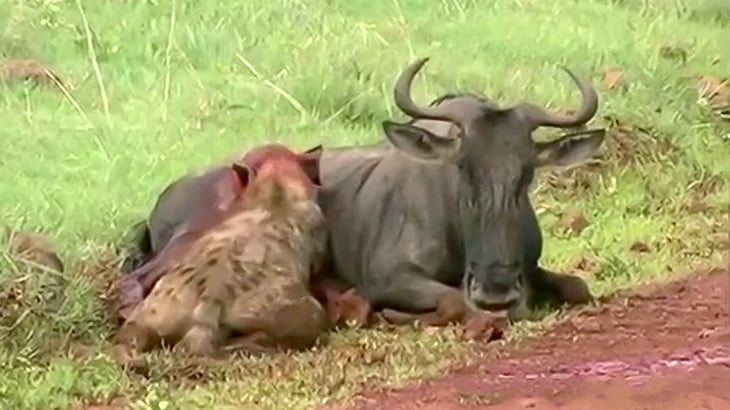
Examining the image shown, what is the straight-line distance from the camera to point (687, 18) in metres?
16.0

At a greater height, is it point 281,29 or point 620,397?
point 620,397

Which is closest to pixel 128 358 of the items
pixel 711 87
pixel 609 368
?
pixel 609 368

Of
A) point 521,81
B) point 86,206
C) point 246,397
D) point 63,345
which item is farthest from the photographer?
point 521,81

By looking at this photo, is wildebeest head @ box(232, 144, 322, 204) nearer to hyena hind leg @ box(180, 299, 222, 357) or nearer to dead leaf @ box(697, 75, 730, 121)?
hyena hind leg @ box(180, 299, 222, 357)

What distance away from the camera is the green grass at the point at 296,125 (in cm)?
743

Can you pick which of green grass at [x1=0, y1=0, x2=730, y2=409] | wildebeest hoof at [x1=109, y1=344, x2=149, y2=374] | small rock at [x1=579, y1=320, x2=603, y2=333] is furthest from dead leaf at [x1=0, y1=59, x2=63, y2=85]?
small rock at [x1=579, y1=320, x2=603, y2=333]

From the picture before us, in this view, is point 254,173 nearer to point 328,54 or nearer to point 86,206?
point 86,206

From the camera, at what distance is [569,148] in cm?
866

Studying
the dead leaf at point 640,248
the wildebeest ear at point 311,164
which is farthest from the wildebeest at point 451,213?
the dead leaf at point 640,248

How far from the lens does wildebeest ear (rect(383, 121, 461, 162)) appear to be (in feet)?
28.1

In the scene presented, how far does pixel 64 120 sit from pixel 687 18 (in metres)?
6.14

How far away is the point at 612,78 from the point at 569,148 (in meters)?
5.46

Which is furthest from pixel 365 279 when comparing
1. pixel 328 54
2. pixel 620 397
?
pixel 328 54

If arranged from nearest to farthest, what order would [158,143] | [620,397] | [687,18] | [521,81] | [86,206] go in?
[620,397] → [86,206] → [158,143] → [521,81] → [687,18]
